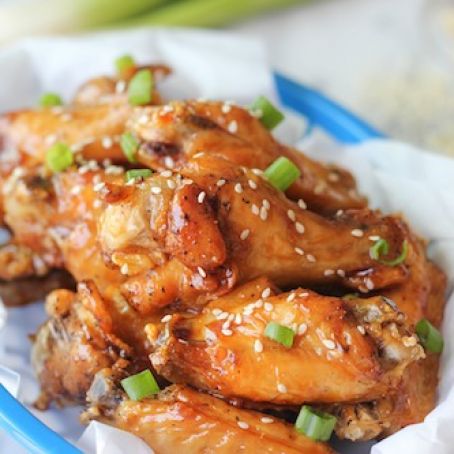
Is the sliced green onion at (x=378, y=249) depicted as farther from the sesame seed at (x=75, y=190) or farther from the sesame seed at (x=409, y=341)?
the sesame seed at (x=75, y=190)

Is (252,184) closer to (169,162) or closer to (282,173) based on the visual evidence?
(282,173)

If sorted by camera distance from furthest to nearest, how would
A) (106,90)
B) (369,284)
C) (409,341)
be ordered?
(106,90) → (369,284) → (409,341)

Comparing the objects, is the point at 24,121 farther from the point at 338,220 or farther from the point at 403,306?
the point at 403,306

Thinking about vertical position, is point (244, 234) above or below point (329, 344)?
above

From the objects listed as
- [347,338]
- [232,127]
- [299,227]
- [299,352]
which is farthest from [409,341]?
[232,127]

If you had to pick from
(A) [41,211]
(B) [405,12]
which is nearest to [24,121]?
(A) [41,211]

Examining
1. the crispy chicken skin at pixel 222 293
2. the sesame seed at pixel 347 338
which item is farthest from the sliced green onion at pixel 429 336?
the sesame seed at pixel 347 338

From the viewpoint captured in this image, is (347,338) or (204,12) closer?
(347,338)
